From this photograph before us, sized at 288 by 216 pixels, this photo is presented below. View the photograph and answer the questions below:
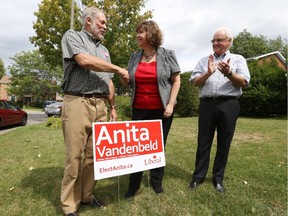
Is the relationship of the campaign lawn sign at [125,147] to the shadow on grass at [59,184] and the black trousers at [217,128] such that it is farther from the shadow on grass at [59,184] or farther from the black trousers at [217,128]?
the black trousers at [217,128]

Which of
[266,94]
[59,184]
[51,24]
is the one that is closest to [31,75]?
[51,24]

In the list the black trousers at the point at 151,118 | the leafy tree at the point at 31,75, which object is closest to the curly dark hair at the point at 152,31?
the black trousers at the point at 151,118

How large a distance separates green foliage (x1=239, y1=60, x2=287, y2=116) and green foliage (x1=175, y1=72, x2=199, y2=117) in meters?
3.49

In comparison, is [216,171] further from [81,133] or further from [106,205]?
[81,133]

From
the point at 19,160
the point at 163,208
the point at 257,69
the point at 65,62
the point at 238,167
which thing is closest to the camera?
the point at 65,62

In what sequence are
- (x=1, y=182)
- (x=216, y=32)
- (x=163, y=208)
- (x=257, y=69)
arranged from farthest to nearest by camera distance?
(x=257, y=69)
(x=1, y=182)
(x=216, y=32)
(x=163, y=208)

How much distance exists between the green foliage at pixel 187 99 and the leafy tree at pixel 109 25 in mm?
4255

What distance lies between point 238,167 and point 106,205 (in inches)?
100

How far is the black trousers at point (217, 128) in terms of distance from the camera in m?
3.17

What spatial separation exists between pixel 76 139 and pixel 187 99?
14308mm

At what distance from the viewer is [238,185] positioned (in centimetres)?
350

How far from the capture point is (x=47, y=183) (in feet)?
12.2

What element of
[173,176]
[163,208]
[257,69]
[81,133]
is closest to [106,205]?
[163,208]

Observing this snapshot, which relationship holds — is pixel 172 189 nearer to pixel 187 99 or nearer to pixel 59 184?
pixel 59 184
